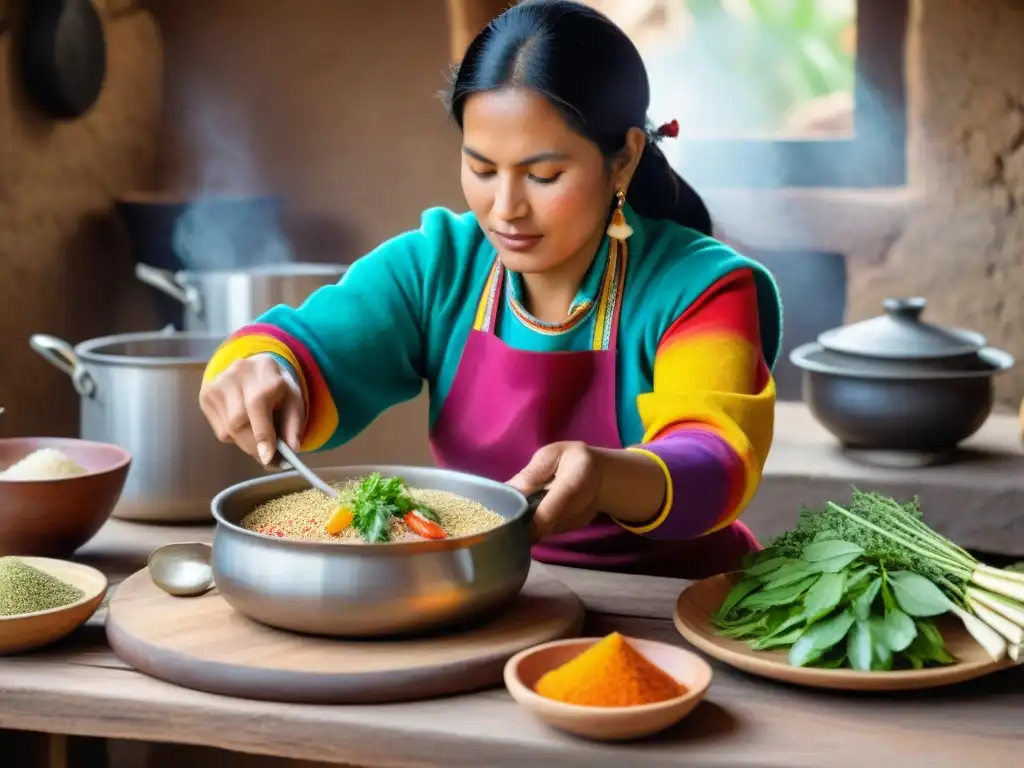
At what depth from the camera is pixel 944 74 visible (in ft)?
11.0

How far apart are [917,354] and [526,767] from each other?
174 cm

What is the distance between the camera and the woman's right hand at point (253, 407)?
1536mm

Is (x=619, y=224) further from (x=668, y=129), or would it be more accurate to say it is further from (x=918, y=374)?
(x=918, y=374)

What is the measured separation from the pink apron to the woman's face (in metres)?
0.17

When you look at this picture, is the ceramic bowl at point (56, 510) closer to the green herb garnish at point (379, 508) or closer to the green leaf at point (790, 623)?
the green herb garnish at point (379, 508)

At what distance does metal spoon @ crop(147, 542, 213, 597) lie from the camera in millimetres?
1451

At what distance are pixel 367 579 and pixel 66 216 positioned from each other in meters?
2.29

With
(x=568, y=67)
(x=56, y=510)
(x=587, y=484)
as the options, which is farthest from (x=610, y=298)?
(x=56, y=510)

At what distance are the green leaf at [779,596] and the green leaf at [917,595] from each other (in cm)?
8

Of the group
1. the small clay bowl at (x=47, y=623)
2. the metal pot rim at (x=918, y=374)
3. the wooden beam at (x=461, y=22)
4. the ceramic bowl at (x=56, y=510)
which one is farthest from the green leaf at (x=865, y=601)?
the wooden beam at (x=461, y=22)

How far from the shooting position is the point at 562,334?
176 centimetres

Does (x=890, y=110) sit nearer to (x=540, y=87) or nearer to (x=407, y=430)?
(x=407, y=430)

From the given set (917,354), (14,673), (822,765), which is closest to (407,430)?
(917,354)

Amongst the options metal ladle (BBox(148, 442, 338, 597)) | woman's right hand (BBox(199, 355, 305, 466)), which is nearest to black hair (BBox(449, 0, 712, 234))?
woman's right hand (BBox(199, 355, 305, 466))
